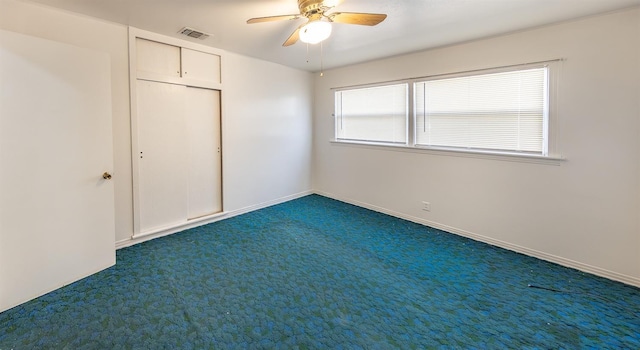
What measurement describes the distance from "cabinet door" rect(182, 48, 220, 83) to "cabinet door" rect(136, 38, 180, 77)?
0.09 meters

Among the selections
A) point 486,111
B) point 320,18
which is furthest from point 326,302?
point 486,111

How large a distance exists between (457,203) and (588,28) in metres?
2.18

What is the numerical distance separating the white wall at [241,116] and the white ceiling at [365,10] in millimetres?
211

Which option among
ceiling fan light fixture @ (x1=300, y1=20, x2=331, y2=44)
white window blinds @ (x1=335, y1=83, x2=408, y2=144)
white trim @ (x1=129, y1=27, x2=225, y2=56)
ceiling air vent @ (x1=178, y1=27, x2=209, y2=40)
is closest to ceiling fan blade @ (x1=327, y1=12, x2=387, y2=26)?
ceiling fan light fixture @ (x1=300, y1=20, x2=331, y2=44)

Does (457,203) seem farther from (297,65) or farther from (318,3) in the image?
(297,65)

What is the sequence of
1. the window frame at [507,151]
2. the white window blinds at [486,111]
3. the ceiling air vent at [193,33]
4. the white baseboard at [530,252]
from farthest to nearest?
1. the ceiling air vent at [193,33]
2. the white window blinds at [486,111]
3. the window frame at [507,151]
4. the white baseboard at [530,252]

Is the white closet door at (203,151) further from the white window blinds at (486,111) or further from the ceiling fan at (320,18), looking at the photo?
the white window blinds at (486,111)

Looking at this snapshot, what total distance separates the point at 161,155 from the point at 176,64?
3.81 feet

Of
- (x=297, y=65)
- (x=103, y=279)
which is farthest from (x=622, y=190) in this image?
(x=103, y=279)

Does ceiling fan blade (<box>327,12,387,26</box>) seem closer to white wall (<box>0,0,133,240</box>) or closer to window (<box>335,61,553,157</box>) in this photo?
window (<box>335,61,553,157</box>)

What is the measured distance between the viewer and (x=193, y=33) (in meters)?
3.36

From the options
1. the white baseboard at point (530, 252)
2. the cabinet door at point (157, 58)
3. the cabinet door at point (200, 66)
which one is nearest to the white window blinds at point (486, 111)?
the white baseboard at point (530, 252)

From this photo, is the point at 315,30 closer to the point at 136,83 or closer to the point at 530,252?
the point at 136,83

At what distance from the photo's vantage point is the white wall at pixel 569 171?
2.60 metres
